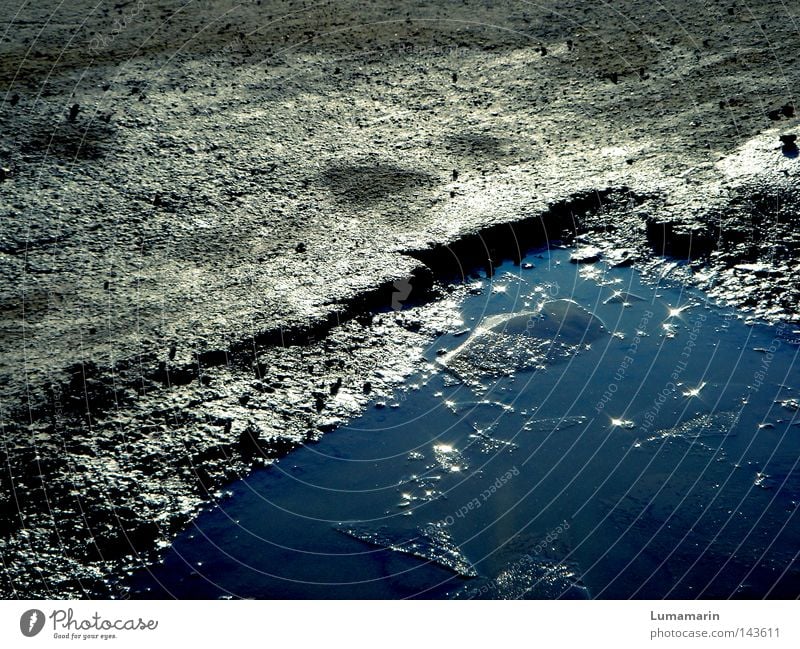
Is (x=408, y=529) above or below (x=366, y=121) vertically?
below

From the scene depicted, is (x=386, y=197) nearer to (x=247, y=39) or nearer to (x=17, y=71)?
(x=247, y=39)

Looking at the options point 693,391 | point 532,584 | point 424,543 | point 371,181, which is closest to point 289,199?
point 371,181

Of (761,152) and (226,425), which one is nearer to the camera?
(226,425)

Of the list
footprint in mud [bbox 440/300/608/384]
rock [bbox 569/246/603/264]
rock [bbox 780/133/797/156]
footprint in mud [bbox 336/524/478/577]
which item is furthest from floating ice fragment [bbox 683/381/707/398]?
rock [bbox 780/133/797/156]

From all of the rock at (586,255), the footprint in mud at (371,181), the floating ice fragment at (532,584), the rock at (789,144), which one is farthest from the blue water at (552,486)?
the rock at (789,144)

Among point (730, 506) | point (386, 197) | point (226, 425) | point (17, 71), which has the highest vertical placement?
point (17, 71)

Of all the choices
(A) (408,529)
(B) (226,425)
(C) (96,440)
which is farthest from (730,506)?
(C) (96,440)

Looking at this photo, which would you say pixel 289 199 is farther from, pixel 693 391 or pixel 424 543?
pixel 424 543

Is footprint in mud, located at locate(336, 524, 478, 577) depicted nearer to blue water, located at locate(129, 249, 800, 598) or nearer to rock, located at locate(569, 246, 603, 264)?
blue water, located at locate(129, 249, 800, 598)
